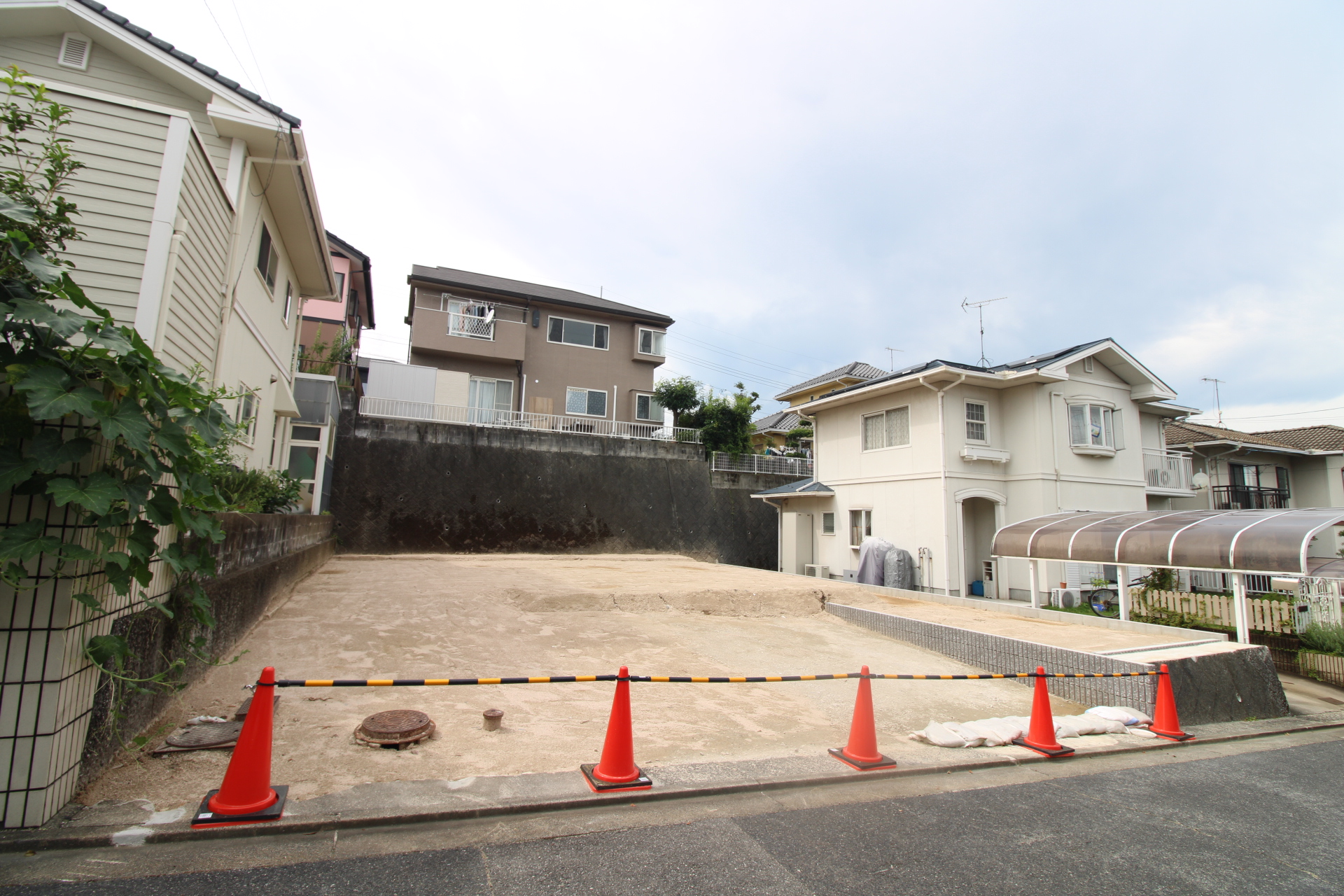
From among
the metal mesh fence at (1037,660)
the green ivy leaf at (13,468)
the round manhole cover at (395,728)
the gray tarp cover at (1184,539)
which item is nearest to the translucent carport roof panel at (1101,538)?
the gray tarp cover at (1184,539)

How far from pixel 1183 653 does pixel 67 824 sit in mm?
9321

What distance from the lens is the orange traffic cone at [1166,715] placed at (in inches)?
233

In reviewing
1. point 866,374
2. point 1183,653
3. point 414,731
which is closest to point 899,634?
point 1183,653

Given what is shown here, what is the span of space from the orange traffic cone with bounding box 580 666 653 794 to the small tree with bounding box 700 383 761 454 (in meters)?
21.2

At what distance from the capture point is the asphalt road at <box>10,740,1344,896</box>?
2.88m

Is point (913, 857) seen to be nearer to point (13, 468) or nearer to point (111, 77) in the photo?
point (13, 468)

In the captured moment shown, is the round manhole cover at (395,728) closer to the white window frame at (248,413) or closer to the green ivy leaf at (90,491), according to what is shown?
the green ivy leaf at (90,491)

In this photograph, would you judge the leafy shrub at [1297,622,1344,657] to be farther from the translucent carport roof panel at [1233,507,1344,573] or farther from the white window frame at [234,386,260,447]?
the white window frame at [234,386,260,447]

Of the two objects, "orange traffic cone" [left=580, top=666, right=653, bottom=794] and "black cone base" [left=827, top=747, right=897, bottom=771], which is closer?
"orange traffic cone" [left=580, top=666, right=653, bottom=794]

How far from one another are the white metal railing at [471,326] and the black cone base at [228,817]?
23044mm

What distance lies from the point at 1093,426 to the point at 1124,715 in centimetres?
1330

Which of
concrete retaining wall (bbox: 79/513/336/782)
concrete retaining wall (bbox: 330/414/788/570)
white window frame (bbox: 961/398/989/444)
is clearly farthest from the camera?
concrete retaining wall (bbox: 330/414/788/570)

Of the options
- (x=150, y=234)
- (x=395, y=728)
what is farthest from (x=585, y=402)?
(x=395, y=728)

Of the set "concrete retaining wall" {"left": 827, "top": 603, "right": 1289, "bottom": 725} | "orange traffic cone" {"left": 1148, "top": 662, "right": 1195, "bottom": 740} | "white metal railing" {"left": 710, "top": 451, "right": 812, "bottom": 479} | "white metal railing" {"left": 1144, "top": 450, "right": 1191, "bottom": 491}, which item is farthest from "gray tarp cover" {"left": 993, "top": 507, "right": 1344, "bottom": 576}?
"white metal railing" {"left": 710, "top": 451, "right": 812, "bottom": 479}
